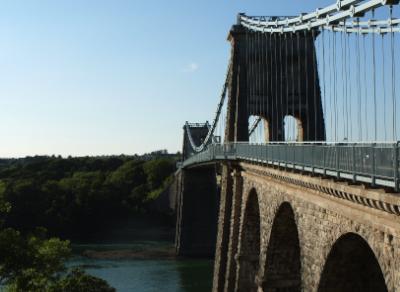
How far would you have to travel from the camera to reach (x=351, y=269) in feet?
48.3

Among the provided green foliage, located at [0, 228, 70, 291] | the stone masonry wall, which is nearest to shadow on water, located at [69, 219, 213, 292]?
the stone masonry wall

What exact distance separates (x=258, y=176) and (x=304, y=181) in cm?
747

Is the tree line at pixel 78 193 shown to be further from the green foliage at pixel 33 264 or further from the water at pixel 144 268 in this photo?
the green foliage at pixel 33 264

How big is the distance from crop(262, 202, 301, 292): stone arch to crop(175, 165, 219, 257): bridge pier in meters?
32.8

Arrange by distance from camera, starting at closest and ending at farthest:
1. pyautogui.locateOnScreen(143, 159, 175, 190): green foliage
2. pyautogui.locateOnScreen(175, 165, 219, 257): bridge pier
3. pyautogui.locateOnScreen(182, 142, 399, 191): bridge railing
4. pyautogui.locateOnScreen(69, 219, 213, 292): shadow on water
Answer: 1. pyautogui.locateOnScreen(182, 142, 399, 191): bridge railing
2. pyautogui.locateOnScreen(69, 219, 213, 292): shadow on water
3. pyautogui.locateOnScreen(175, 165, 219, 257): bridge pier
4. pyautogui.locateOnScreen(143, 159, 175, 190): green foliage

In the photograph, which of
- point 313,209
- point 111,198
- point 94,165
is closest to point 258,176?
point 313,209

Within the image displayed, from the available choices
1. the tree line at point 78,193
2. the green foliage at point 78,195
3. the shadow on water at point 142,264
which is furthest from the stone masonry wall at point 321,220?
the green foliage at point 78,195

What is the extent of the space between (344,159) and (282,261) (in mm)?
9959

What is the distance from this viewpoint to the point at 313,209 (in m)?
15.3

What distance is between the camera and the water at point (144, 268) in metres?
40.0

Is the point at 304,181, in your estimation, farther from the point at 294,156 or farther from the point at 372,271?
the point at 372,271

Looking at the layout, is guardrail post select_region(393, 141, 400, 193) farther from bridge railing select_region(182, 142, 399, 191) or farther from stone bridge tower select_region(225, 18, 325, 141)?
stone bridge tower select_region(225, 18, 325, 141)

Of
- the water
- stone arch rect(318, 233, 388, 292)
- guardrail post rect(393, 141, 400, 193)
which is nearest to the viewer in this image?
guardrail post rect(393, 141, 400, 193)

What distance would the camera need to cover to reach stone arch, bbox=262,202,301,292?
20953 millimetres
